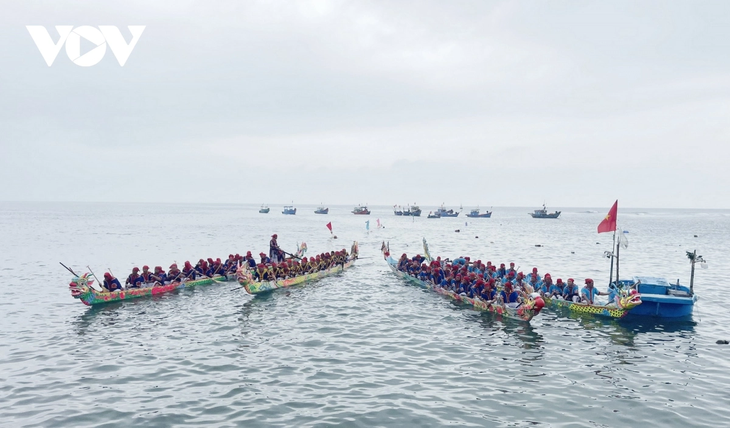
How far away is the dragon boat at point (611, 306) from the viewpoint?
2348 cm

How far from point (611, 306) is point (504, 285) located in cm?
572

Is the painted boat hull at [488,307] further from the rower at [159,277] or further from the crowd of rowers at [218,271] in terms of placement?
the rower at [159,277]

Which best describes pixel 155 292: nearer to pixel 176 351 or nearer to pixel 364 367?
pixel 176 351

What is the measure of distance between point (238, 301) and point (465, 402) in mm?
19183

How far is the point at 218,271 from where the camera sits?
37219mm

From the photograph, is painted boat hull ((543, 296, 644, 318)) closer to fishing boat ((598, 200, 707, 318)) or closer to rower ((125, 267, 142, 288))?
fishing boat ((598, 200, 707, 318))

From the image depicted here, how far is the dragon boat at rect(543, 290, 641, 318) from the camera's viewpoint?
77.0 feet

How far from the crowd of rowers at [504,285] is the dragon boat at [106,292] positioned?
18.7 meters

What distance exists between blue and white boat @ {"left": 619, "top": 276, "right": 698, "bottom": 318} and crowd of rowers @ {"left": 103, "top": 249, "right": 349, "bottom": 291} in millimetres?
23128

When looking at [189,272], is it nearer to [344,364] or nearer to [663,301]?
[344,364]

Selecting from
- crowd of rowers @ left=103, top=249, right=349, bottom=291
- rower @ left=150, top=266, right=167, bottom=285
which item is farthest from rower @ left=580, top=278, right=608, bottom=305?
rower @ left=150, top=266, right=167, bottom=285

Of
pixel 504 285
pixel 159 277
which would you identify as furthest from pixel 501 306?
pixel 159 277

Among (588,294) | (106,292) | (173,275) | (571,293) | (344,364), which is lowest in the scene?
(344,364)

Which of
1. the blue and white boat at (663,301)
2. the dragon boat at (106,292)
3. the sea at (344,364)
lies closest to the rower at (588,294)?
the sea at (344,364)
